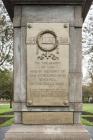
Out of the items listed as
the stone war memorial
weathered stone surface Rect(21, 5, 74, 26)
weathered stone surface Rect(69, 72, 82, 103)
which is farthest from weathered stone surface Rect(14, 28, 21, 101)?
weathered stone surface Rect(69, 72, 82, 103)

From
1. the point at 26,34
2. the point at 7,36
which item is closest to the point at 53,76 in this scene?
the point at 26,34

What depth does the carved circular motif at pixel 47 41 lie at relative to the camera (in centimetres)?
984

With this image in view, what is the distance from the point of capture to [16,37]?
10023 mm

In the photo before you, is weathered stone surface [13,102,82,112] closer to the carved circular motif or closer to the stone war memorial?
the stone war memorial

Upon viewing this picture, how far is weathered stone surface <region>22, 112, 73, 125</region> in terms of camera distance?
9.83m

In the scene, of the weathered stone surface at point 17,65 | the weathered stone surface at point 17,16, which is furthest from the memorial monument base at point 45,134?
the weathered stone surface at point 17,16

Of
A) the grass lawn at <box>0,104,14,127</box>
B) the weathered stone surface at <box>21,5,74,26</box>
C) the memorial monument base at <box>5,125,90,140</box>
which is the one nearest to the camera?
the memorial monument base at <box>5,125,90,140</box>

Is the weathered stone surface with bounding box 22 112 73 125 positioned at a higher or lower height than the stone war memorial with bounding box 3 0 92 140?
lower

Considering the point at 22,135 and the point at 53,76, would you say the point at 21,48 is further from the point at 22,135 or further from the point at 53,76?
the point at 22,135

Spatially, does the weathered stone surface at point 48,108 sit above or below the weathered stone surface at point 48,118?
above

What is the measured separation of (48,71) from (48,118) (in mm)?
1008

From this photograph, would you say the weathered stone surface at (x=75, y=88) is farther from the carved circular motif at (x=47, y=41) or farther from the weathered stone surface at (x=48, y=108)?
the carved circular motif at (x=47, y=41)

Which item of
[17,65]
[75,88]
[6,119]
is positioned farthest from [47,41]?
[6,119]

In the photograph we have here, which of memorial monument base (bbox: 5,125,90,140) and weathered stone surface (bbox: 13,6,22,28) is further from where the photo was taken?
weathered stone surface (bbox: 13,6,22,28)
